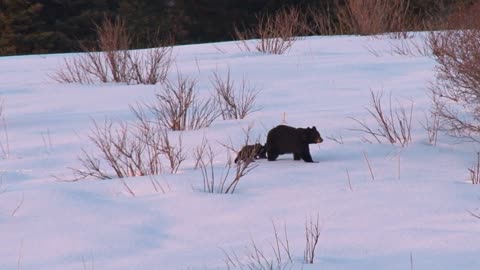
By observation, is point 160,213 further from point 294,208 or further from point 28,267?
point 28,267

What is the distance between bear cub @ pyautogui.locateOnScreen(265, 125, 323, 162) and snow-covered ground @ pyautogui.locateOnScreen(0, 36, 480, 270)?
0.10 m

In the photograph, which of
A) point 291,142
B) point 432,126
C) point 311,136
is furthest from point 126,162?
point 432,126

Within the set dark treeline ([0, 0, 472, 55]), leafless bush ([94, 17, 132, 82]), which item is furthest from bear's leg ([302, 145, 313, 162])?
dark treeline ([0, 0, 472, 55])

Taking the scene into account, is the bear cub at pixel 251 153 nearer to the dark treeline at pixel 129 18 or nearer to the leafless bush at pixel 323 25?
the leafless bush at pixel 323 25

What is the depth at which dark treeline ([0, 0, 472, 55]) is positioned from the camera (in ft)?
94.3

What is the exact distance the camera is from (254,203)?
17.5ft

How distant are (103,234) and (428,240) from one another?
5.03ft

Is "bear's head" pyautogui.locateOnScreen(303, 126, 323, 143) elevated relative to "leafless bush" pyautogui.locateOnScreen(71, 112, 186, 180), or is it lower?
elevated

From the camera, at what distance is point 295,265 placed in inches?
162

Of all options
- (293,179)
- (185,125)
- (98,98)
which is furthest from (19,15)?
(293,179)

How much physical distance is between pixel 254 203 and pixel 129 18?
25.7 meters

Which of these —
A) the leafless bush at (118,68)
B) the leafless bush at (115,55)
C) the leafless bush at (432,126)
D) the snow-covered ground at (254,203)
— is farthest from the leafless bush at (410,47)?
the leafless bush at (432,126)

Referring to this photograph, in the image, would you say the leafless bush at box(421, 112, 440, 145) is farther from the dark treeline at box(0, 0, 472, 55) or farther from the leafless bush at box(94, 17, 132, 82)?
the dark treeline at box(0, 0, 472, 55)

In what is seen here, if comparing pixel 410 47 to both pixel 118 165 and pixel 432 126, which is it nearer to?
pixel 432 126
